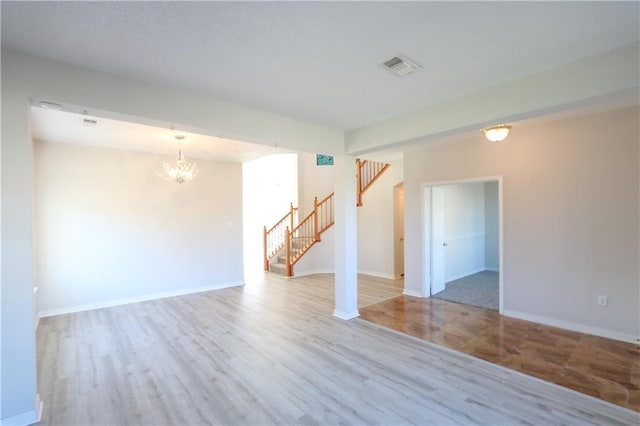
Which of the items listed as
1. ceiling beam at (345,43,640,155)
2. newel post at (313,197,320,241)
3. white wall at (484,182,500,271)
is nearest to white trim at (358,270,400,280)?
newel post at (313,197,320,241)

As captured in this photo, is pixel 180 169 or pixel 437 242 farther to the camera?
pixel 437 242

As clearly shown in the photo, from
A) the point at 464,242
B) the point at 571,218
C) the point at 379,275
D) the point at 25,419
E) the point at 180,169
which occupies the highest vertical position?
the point at 180,169

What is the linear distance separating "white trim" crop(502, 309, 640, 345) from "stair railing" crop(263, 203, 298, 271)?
18.6 ft

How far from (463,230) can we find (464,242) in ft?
0.99

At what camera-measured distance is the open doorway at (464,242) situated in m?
5.55

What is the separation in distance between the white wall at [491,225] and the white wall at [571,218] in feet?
12.1

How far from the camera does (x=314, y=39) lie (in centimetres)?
207

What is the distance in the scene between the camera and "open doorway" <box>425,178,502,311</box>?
18.2 feet

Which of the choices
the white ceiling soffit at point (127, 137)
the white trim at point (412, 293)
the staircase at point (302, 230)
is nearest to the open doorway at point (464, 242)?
the white trim at point (412, 293)

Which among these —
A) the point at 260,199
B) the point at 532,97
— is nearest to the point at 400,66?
the point at 532,97

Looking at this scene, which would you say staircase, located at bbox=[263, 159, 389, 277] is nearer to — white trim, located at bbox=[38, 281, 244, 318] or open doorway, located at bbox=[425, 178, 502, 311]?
white trim, located at bbox=[38, 281, 244, 318]

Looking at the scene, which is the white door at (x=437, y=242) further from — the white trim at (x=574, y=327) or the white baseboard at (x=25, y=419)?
the white baseboard at (x=25, y=419)

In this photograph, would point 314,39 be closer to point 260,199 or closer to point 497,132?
point 497,132

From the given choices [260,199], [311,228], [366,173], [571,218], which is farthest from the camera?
[260,199]
